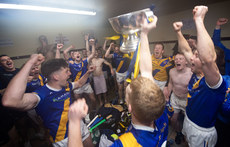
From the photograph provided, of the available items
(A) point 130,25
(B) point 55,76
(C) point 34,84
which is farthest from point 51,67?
(A) point 130,25

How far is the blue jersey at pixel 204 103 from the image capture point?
119 cm

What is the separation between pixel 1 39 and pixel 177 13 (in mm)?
7227

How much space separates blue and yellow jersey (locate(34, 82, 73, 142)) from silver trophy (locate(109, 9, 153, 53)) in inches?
50.4

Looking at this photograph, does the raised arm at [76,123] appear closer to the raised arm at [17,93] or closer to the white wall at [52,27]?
the raised arm at [17,93]

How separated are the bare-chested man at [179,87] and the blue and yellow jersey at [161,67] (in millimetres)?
645

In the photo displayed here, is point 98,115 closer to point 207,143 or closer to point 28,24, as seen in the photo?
point 207,143

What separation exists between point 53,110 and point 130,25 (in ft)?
5.10

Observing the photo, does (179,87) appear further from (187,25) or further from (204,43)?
(187,25)

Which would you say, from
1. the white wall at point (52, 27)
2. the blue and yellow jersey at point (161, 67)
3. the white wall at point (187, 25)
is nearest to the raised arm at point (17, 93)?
the blue and yellow jersey at point (161, 67)

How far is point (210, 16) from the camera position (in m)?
3.77

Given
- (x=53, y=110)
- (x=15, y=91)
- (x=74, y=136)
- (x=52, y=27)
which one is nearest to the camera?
(x=74, y=136)

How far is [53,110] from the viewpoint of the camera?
1.52 metres

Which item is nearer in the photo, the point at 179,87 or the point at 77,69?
the point at 179,87

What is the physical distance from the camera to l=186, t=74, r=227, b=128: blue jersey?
3.91 feet
